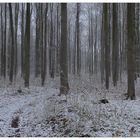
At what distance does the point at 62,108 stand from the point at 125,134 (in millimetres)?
2402

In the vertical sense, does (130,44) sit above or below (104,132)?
above

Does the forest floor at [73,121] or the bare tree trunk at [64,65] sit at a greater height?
the bare tree trunk at [64,65]

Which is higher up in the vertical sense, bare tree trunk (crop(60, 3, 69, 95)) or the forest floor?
bare tree trunk (crop(60, 3, 69, 95))

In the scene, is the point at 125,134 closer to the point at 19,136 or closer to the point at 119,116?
the point at 119,116

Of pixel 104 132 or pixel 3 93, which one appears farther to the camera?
pixel 3 93

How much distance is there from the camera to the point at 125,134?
655cm

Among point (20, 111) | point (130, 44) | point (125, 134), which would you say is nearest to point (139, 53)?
point (130, 44)

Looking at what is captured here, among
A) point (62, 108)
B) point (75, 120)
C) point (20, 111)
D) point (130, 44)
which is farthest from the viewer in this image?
point (130, 44)

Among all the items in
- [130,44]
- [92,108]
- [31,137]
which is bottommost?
[31,137]

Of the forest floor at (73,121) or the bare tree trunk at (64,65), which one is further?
the bare tree trunk at (64,65)

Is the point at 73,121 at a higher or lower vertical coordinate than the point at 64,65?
lower

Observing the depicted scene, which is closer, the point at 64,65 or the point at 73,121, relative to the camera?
the point at 73,121

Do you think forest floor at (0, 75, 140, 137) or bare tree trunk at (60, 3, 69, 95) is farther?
bare tree trunk at (60, 3, 69, 95)

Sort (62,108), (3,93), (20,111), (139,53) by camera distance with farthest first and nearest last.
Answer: (139,53) < (3,93) < (20,111) < (62,108)
